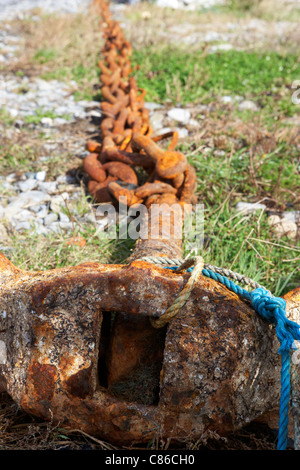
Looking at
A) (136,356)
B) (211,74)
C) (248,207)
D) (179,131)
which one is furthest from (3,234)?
(211,74)

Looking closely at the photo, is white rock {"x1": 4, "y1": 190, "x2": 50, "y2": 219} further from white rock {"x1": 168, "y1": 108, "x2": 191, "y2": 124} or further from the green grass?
the green grass

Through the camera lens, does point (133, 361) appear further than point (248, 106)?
No

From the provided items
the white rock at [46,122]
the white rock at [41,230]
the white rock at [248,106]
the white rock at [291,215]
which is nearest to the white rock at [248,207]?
the white rock at [291,215]

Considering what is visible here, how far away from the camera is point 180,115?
426 centimetres

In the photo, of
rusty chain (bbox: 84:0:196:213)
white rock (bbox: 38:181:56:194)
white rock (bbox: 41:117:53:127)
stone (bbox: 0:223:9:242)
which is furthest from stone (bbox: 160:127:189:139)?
stone (bbox: 0:223:9:242)

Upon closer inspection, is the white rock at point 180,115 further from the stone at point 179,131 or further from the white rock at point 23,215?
the white rock at point 23,215

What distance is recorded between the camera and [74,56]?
18.5 feet

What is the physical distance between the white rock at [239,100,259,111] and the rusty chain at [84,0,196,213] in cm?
119

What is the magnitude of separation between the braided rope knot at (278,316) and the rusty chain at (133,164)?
45.1 inches

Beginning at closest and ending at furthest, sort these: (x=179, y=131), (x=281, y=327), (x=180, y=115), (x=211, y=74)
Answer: (x=281, y=327) < (x=179, y=131) < (x=180, y=115) < (x=211, y=74)

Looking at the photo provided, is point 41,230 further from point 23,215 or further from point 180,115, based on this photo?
point 180,115

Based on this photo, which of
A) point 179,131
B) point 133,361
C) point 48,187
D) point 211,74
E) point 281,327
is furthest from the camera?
point 211,74

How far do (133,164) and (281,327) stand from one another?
172cm

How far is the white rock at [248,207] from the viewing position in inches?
116
